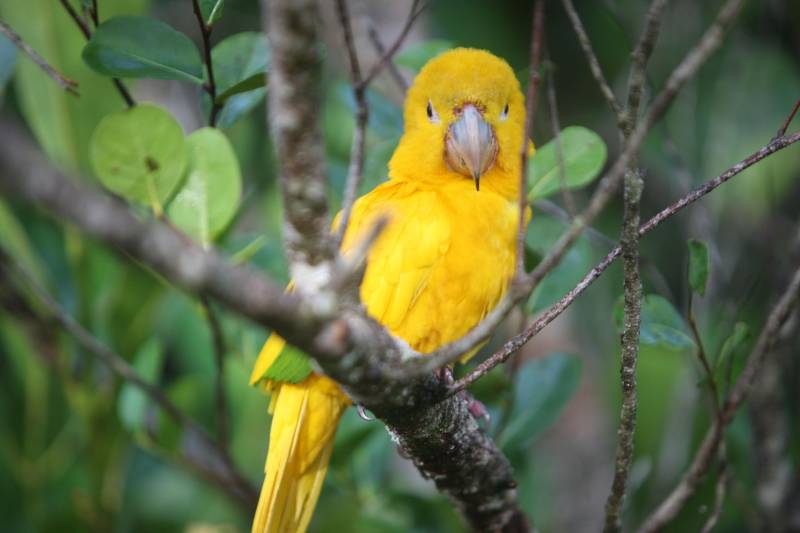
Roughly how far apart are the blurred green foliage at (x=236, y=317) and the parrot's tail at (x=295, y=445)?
0.40ft

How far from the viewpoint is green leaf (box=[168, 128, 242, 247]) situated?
6.56ft

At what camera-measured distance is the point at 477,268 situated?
7.50ft

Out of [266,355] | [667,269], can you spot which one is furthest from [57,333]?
[667,269]

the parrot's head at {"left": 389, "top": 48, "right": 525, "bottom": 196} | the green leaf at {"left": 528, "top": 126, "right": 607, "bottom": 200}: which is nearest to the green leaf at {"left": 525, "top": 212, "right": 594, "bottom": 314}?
the parrot's head at {"left": 389, "top": 48, "right": 525, "bottom": 196}

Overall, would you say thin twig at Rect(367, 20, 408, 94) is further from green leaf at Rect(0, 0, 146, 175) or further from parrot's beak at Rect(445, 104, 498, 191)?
green leaf at Rect(0, 0, 146, 175)

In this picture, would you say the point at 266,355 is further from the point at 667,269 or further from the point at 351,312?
the point at 667,269

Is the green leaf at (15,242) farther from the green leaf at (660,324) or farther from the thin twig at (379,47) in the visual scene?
the green leaf at (660,324)

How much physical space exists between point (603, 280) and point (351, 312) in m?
2.84

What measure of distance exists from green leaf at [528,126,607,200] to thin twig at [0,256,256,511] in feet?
3.34

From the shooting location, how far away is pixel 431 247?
2238 mm

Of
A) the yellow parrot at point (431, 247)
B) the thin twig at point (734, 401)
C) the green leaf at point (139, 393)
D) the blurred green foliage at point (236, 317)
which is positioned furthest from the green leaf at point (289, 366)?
the thin twig at point (734, 401)

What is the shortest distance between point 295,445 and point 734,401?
101 cm

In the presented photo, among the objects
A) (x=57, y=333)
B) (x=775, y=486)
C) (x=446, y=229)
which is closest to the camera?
(x=446, y=229)

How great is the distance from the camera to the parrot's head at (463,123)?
2.46 meters
